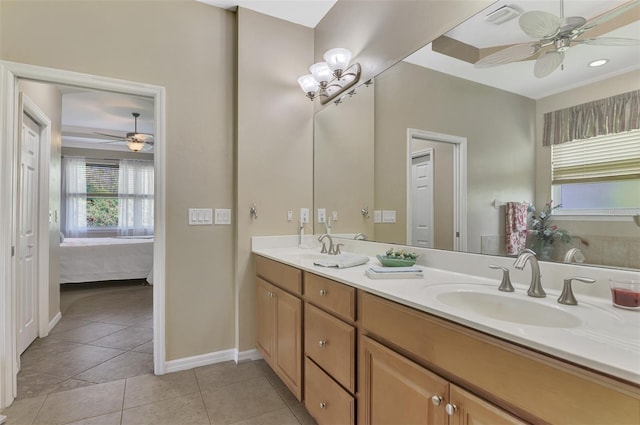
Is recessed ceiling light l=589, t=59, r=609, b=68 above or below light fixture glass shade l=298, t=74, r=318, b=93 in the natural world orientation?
below

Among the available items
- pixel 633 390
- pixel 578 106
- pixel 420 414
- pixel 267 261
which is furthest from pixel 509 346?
pixel 267 261

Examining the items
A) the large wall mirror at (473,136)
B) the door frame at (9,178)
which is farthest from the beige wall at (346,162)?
the door frame at (9,178)

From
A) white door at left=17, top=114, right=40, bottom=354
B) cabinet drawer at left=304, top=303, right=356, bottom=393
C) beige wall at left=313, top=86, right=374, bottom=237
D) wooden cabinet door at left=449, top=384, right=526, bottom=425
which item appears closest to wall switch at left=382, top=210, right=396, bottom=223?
beige wall at left=313, top=86, right=374, bottom=237

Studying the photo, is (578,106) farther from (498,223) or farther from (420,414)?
(420,414)

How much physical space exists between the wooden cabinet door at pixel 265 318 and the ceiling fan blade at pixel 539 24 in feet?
6.01

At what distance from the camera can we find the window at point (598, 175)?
3.27ft

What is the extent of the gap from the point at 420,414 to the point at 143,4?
285 centimetres

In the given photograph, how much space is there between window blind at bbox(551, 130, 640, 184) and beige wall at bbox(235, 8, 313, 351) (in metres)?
1.83

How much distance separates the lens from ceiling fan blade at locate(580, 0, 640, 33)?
1006 mm

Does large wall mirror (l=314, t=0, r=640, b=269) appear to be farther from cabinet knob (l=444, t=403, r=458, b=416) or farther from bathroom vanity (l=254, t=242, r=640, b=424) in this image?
cabinet knob (l=444, t=403, r=458, b=416)

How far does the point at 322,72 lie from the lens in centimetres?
238

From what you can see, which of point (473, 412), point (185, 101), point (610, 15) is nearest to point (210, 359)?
point (185, 101)

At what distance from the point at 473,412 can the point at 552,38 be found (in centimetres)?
130

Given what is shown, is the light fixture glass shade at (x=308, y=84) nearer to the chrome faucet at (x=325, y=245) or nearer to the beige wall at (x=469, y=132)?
the beige wall at (x=469, y=132)
